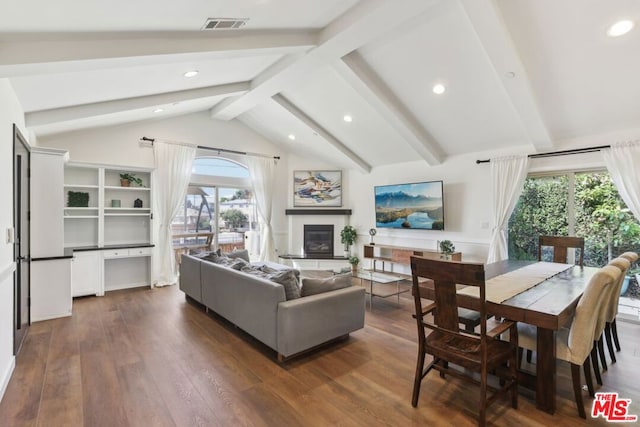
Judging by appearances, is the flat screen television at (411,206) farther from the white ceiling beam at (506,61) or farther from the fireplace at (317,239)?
the white ceiling beam at (506,61)

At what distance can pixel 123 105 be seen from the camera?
417 centimetres

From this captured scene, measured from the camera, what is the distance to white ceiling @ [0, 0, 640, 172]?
225 cm

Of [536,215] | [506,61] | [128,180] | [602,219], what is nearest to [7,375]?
[128,180]

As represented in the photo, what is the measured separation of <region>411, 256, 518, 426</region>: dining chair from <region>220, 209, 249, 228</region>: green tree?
18.2 ft

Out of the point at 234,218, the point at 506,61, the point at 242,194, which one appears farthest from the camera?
the point at 242,194

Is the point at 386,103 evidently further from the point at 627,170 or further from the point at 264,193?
the point at 264,193

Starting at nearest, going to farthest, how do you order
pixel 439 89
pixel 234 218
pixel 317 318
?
pixel 317 318 → pixel 439 89 → pixel 234 218

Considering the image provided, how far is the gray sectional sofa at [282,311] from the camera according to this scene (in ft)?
9.21

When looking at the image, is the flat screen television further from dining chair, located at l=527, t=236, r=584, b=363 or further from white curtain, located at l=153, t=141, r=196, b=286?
white curtain, located at l=153, t=141, r=196, b=286

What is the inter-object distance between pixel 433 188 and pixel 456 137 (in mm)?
1002

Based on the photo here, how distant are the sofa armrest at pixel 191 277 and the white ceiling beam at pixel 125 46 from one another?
8.78 feet

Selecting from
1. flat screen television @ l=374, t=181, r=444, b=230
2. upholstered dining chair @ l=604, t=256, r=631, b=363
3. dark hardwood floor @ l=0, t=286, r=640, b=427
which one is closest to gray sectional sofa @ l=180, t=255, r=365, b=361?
dark hardwood floor @ l=0, t=286, r=640, b=427

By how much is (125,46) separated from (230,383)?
2808mm

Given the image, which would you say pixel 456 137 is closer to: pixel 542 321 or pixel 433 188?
pixel 433 188
